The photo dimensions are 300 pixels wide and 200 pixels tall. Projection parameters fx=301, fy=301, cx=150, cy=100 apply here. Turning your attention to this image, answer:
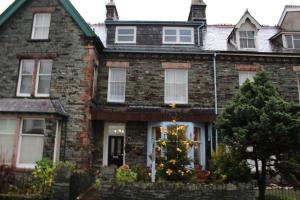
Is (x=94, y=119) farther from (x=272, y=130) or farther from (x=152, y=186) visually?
(x=272, y=130)

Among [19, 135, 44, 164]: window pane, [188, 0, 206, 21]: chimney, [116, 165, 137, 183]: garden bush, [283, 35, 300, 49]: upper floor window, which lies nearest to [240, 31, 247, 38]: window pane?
[283, 35, 300, 49]: upper floor window

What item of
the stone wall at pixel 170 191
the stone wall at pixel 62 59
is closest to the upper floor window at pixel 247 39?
the stone wall at pixel 62 59

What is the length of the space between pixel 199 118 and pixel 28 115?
27.4 ft

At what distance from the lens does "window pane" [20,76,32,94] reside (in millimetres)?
15898

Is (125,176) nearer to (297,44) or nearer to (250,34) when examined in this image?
(250,34)

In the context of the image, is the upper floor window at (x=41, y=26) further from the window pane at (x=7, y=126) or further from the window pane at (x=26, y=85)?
the window pane at (x=7, y=126)

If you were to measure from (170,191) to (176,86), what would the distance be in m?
8.33

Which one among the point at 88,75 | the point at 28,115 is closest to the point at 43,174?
the point at 28,115

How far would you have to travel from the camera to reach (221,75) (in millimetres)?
17172

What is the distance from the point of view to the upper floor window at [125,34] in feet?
61.7

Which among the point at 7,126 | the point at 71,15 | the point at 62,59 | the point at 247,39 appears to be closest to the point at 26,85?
the point at 62,59

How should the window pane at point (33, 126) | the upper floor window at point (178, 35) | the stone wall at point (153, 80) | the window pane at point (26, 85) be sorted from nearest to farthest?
the window pane at point (33, 126) → the window pane at point (26, 85) → the stone wall at point (153, 80) → the upper floor window at point (178, 35)

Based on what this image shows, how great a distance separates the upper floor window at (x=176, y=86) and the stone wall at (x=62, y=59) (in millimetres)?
4409

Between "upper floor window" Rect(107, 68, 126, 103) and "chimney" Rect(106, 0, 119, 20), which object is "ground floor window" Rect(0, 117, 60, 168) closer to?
"upper floor window" Rect(107, 68, 126, 103)
